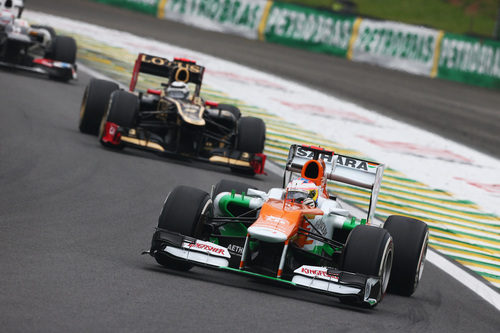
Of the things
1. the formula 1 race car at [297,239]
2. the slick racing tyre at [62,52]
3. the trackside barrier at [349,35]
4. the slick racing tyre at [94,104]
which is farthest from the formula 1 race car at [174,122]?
the trackside barrier at [349,35]

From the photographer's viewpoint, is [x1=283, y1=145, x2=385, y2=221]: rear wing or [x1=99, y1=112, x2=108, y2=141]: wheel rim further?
[x1=99, y1=112, x2=108, y2=141]: wheel rim

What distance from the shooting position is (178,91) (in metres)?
17.0

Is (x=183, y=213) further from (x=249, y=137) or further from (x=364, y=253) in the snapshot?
(x=249, y=137)

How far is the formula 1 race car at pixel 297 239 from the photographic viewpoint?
29.4ft

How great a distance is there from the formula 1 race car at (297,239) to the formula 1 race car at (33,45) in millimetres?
13072

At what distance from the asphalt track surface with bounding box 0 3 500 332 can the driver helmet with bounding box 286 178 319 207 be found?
0.91m

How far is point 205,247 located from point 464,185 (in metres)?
10.3

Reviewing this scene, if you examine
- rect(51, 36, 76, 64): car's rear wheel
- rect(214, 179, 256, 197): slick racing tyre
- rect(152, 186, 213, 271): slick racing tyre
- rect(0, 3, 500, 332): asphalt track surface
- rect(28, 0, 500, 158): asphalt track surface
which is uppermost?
rect(28, 0, 500, 158): asphalt track surface

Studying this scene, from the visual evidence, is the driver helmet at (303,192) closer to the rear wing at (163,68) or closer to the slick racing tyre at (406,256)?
the slick racing tyre at (406,256)

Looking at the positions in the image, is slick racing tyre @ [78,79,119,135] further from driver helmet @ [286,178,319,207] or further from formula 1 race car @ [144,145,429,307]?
driver helmet @ [286,178,319,207]

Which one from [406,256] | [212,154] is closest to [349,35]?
[212,154]

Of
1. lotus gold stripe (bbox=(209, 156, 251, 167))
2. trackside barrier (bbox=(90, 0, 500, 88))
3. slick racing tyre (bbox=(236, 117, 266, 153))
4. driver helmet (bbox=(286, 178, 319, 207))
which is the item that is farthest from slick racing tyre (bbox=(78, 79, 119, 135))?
trackside barrier (bbox=(90, 0, 500, 88))

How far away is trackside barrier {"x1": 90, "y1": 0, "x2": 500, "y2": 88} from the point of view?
38.3 m

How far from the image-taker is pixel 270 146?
20.0 m
